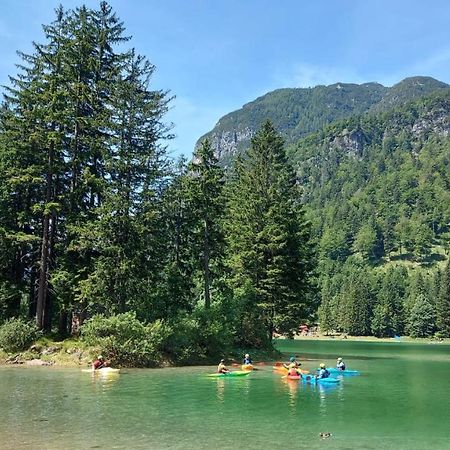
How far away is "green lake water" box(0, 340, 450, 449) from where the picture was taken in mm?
16656

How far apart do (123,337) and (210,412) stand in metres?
16.8

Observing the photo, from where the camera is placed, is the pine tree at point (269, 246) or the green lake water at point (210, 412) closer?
the green lake water at point (210, 412)

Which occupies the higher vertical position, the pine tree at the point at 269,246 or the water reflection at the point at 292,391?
the pine tree at the point at 269,246

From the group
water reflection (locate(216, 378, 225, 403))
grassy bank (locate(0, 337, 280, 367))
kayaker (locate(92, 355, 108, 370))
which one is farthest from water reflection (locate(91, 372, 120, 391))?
water reflection (locate(216, 378, 225, 403))

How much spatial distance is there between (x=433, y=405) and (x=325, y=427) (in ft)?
29.4

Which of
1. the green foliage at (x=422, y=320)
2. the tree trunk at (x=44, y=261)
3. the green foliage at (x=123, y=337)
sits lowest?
the green foliage at (x=422, y=320)

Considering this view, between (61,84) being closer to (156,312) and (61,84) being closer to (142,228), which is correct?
(142,228)

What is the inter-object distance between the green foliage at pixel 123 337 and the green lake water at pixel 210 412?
102 inches

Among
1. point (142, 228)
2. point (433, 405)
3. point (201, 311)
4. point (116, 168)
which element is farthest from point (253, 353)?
point (433, 405)

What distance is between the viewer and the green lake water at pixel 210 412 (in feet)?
54.6

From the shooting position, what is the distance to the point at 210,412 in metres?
22.0

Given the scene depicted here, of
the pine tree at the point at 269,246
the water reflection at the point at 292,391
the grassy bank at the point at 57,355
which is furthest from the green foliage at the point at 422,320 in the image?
the water reflection at the point at 292,391

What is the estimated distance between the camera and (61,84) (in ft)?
146

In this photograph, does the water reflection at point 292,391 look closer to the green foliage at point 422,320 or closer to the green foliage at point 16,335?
the green foliage at point 16,335
